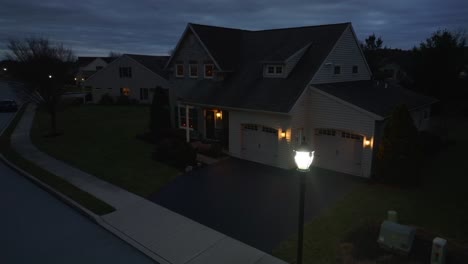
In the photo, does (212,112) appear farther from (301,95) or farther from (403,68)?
(403,68)

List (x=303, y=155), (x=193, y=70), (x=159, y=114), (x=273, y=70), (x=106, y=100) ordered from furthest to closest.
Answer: (x=106, y=100), (x=193, y=70), (x=159, y=114), (x=273, y=70), (x=303, y=155)

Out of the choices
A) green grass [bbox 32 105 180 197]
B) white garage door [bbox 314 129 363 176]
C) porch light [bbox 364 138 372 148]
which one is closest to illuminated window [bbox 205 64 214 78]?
green grass [bbox 32 105 180 197]

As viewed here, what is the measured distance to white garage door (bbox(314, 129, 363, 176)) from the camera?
16.8 metres

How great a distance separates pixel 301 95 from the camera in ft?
57.7

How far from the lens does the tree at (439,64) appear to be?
35438mm

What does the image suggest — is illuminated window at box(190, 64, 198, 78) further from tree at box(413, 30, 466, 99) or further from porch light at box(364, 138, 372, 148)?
tree at box(413, 30, 466, 99)

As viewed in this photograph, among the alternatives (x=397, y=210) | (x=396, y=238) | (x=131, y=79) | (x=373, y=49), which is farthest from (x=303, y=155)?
(x=373, y=49)

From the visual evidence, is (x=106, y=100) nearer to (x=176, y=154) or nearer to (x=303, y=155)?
(x=176, y=154)

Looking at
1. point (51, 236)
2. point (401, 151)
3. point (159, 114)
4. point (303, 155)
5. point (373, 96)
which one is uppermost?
point (373, 96)

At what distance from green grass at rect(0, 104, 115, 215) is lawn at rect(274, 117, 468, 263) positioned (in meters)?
7.28

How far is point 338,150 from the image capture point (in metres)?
17.5

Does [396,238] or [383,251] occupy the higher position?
[396,238]

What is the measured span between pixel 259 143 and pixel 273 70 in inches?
192

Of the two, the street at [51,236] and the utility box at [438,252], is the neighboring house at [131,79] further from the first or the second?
the utility box at [438,252]
